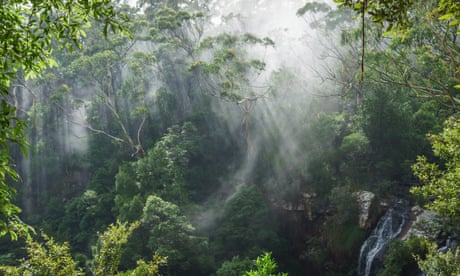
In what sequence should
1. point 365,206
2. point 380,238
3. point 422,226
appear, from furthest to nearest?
point 365,206 → point 380,238 → point 422,226

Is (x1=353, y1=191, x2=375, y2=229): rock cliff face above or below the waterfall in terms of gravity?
above

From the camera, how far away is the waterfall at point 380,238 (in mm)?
12445

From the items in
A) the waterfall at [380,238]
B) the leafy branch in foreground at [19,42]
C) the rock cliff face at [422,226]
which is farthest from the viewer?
the waterfall at [380,238]

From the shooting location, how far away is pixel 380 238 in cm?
1305

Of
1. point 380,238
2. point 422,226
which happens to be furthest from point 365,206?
point 422,226

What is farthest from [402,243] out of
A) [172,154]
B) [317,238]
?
[172,154]

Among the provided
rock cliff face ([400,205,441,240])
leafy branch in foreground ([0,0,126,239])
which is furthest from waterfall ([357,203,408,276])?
leafy branch in foreground ([0,0,126,239])

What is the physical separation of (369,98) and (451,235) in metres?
6.93

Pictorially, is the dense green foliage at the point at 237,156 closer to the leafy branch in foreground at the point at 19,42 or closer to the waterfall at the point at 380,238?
the waterfall at the point at 380,238

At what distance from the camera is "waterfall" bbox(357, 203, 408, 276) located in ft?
40.8

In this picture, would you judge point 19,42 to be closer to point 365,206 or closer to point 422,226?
point 422,226

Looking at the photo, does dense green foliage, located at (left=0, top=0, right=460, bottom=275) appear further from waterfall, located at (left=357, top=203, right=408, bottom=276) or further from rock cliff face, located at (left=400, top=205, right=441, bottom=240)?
rock cliff face, located at (left=400, top=205, right=441, bottom=240)

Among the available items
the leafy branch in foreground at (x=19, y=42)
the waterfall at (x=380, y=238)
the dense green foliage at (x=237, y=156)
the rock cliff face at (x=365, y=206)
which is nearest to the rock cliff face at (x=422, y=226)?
the waterfall at (x=380, y=238)

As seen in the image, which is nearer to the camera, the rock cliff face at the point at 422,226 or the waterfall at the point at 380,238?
the rock cliff face at the point at 422,226
